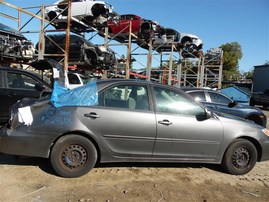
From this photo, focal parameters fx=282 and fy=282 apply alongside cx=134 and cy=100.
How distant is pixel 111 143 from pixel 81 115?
1.95 ft

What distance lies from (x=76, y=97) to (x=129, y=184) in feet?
4.77

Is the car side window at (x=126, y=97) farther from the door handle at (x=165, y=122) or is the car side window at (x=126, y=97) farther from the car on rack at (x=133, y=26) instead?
the car on rack at (x=133, y=26)

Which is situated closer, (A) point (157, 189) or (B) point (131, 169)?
(A) point (157, 189)

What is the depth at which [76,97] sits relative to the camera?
410 centimetres

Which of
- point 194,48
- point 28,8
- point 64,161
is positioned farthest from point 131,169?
point 194,48

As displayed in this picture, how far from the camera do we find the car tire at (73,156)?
155 inches

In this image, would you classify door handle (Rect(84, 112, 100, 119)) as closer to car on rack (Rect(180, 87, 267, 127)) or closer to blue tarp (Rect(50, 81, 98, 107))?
blue tarp (Rect(50, 81, 98, 107))

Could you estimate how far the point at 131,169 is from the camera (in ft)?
14.9

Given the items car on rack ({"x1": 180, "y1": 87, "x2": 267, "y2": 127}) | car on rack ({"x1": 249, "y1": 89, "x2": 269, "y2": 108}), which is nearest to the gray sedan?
car on rack ({"x1": 180, "y1": 87, "x2": 267, "y2": 127})

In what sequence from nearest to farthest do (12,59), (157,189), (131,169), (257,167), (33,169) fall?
1. (157,189)
2. (33,169)
3. (131,169)
4. (257,167)
5. (12,59)

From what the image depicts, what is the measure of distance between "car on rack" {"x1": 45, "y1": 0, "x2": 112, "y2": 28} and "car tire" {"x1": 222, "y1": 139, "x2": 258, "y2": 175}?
9.22m

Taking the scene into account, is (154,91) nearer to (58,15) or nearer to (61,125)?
(61,125)

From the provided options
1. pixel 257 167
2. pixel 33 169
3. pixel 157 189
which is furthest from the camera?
pixel 257 167

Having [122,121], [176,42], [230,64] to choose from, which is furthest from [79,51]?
[230,64]
